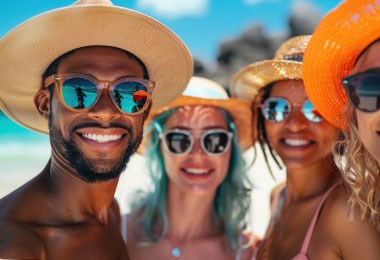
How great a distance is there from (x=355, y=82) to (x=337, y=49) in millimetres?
337

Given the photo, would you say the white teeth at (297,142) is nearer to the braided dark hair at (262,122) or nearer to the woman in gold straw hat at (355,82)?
the braided dark hair at (262,122)

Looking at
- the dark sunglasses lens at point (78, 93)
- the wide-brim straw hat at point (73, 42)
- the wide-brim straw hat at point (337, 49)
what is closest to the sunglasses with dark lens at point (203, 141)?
the wide-brim straw hat at point (73, 42)

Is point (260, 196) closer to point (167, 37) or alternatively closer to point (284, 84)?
point (284, 84)

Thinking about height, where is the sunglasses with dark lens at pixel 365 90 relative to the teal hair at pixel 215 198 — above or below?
above

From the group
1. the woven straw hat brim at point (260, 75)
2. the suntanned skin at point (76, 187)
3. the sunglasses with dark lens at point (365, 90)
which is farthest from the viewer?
the woven straw hat brim at point (260, 75)

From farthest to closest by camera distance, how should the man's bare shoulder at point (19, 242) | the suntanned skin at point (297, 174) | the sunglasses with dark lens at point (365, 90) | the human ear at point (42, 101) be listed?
the suntanned skin at point (297, 174), the human ear at point (42, 101), the sunglasses with dark lens at point (365, 90), the man's bare shoulder at point (19, 242)

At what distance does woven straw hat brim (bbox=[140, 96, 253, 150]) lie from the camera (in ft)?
12.0

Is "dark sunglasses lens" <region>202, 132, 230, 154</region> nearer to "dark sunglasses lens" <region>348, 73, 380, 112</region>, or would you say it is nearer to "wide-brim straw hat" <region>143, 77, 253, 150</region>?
"wide-brim straw hat" <region>143, 77, 253, 150</region>

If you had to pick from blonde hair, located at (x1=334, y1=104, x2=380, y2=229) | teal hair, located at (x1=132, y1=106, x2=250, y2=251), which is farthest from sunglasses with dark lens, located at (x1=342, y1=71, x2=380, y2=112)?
teal hair, located at (x1=132, y1=106, x2=250, y2=251)

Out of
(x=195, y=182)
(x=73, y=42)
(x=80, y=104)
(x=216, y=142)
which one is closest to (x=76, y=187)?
(x=80, y=104)

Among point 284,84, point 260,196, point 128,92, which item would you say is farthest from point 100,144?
point 260,196

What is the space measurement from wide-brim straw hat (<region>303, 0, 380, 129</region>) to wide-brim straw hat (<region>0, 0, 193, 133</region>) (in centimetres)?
71

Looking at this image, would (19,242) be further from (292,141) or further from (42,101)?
(292,141)

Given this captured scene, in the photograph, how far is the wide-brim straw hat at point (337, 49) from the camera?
2209 mm
